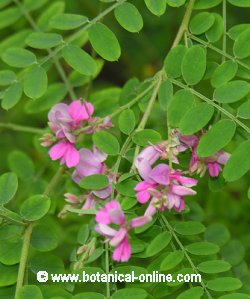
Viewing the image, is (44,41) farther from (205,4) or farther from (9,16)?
(9,16)

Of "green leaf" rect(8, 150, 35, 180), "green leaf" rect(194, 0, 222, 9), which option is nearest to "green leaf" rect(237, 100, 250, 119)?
"green leaf" rect(194, 0, 222, 9)

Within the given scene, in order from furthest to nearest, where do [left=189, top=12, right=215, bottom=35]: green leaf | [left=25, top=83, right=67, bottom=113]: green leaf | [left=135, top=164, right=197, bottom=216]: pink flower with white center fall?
[left=25, top=83, right=67, bottom=113]: green leaf → [left=189, top=12, right=215, bottom=35]: green leaf → [left=135, top=164, right=197, bottom=216]: pink flower with white center

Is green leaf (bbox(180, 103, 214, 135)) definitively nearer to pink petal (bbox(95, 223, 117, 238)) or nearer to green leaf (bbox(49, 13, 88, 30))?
pink petal (bbox(95, 223, 117, 238))

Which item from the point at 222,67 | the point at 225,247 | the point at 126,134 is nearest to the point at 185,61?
the point at 222,67

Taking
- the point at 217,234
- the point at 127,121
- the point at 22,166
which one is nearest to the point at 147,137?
the point at 127,121

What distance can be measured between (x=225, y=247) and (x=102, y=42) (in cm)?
77

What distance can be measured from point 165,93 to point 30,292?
572 millimetres

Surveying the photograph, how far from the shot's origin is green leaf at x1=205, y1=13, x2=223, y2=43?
179 cm

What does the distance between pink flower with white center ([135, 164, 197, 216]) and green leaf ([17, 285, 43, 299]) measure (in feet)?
1.00

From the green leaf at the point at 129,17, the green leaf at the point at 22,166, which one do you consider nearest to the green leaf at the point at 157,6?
the green leaf at the point at 129,17

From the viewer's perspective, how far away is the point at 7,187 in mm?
1662

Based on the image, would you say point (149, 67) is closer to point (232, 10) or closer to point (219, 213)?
point (232, 10)

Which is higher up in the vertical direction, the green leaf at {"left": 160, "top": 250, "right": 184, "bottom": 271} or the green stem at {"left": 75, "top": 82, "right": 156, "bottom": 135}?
the green stem at {"left": 75, "top": 82, "right": 156, "bottom": 135}

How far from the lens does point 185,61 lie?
1.65m
